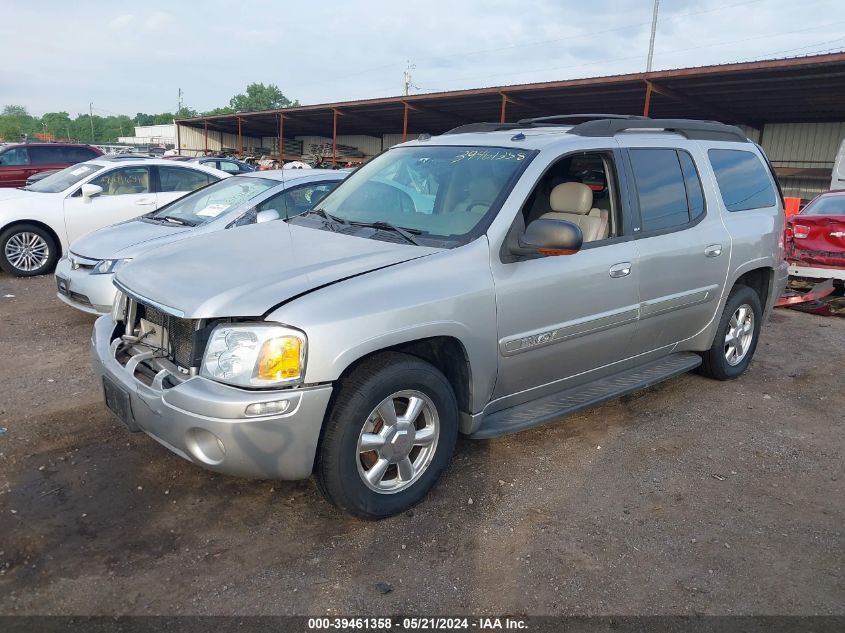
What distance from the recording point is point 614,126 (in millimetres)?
4195

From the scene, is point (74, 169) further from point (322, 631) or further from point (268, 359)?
point (322, 631)

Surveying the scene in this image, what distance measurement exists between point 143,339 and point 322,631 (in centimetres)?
176

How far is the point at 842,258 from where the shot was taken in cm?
852

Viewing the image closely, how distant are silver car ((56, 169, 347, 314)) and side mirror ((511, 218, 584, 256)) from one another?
239 centimetres

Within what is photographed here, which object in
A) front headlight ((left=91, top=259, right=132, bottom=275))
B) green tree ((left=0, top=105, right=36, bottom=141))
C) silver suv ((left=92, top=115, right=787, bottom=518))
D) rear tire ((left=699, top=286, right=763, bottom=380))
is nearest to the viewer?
silver suv ((left=92, top=115, right=787, bottom=518))

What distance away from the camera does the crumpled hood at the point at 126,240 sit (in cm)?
611

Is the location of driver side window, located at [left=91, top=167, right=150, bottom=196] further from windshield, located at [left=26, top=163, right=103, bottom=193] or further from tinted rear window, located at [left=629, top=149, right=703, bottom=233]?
tinted rear window, located at [left=629, top=149, right=703, bottom=233]

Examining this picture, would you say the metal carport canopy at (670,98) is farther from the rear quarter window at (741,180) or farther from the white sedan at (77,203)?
the white sedan at (77,203)

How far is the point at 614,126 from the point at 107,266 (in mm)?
4479

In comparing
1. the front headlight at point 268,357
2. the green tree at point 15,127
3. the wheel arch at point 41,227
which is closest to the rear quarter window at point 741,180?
the front headlight at point 268,357

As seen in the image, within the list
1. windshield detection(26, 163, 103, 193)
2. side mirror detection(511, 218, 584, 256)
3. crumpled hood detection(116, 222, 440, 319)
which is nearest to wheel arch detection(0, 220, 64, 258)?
windshield detection(26, 163, 103, 193)

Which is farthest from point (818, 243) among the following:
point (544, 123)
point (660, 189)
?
point (544, 123)

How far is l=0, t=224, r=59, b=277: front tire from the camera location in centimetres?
872

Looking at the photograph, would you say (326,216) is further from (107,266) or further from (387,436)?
(107,266)
